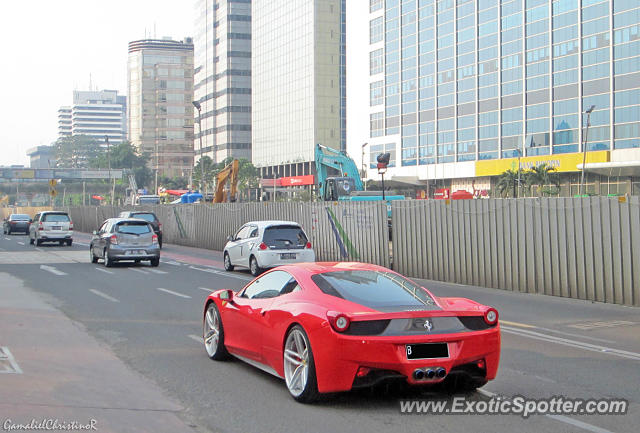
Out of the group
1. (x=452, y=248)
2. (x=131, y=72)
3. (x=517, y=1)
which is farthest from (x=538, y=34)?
(x=131, y=72)

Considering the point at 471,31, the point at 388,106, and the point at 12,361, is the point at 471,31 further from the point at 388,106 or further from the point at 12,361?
the point at 12,361

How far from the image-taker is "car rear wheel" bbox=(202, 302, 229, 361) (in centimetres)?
870

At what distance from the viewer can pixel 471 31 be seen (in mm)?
77375

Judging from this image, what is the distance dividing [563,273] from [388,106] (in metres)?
75.9

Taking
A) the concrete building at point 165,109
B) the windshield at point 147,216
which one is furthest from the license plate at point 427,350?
the concrete building at point 165,109

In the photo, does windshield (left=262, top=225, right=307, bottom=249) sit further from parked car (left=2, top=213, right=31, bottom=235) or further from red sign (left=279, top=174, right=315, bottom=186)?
red sign (left=279, top=174, right=315, bottom=186)

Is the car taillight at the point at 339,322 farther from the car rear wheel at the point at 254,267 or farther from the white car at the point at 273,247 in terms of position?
the car rear wheel at the point at 254,267

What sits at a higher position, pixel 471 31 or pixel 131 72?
pixel 131 72

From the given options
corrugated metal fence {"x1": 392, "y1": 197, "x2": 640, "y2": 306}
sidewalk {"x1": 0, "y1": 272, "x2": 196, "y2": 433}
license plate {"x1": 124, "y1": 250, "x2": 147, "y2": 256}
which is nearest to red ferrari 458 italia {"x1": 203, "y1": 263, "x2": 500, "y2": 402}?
sidewalk {"x1": 0, "y1": 272, "x2": 196, "y2": 433}

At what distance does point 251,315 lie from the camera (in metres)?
7.88

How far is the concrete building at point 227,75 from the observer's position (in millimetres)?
135750

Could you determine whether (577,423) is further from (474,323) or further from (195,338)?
(195,338)
